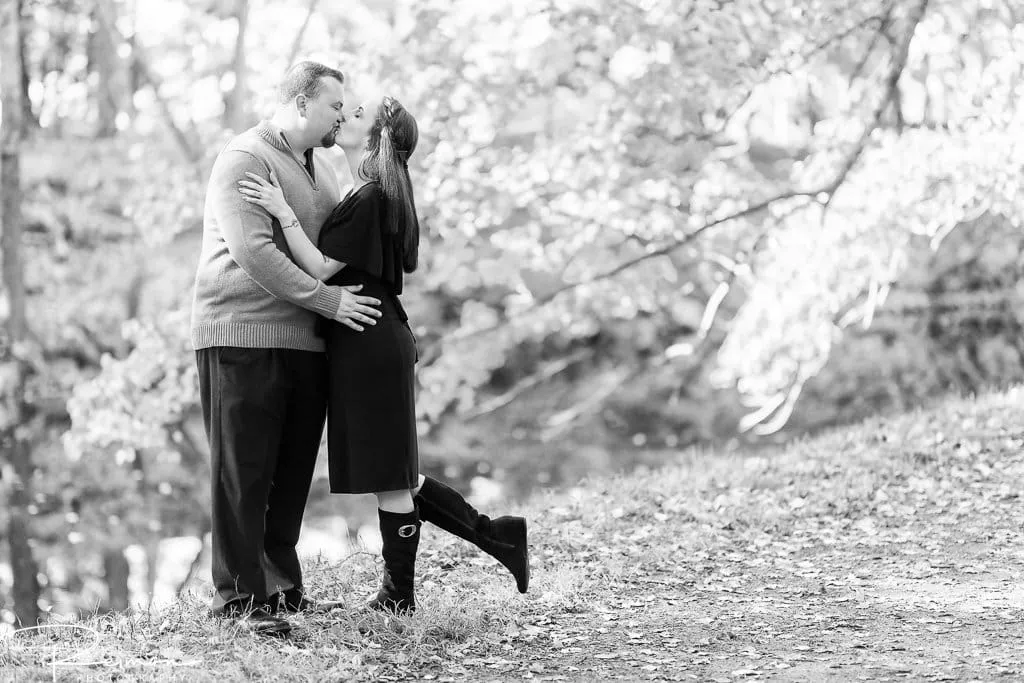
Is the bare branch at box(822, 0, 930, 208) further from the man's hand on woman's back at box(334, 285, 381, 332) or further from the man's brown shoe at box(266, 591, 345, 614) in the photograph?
the man's brown shoe at box(266, 591, 345, 614)

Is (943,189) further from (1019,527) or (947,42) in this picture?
(1019,527)

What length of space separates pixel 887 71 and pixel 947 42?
611 mm

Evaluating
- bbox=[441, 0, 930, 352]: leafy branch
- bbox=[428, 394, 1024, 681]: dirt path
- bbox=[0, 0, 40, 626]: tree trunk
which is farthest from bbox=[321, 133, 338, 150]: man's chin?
bbox=[0, 0, 40, 626]: tree trunk

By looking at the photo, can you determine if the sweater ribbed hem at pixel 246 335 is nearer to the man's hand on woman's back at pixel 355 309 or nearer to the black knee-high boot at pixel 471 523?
the man's hand on woman's back at pixel 355 309

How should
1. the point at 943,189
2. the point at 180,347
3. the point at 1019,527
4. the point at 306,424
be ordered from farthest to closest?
1. the point at 180,347
2. the point at 943,189
3. the point at 1019,527
4. the point at 306,424

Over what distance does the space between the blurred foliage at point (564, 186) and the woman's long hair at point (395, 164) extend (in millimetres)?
1370

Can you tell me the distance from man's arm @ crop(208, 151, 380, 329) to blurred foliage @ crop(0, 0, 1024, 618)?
1524 mm

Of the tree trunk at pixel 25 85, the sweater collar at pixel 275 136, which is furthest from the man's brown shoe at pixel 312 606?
the tree trunk at pixel 25 85

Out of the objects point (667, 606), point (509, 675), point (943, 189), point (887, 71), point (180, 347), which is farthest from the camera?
point (180, 347)

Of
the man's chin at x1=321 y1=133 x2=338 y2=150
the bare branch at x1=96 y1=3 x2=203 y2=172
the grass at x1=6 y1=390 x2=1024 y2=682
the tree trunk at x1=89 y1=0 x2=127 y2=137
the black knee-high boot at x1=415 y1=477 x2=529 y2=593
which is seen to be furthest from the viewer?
the tree trunk at x1=89 y1=0 x2=127 y2=137

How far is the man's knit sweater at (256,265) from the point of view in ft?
11.5

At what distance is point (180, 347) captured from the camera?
9.74 metres

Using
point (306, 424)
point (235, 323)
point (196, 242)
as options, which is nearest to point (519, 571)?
point (306, 424)

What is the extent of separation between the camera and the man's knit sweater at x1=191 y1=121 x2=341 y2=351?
3518mm
